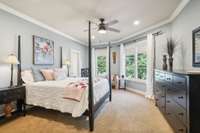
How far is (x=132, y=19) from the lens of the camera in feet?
14.9

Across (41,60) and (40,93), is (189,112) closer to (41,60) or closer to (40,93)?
(40,93)

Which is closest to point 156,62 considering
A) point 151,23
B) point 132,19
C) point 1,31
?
point 151,23

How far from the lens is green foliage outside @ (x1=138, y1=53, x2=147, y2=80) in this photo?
619 cm

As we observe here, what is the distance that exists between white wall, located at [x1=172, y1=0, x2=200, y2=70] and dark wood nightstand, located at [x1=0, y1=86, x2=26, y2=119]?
4043 millimetres

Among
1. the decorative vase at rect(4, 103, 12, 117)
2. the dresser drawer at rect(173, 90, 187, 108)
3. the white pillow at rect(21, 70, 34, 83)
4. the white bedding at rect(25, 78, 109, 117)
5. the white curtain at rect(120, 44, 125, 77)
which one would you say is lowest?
the decorative vase at rect(4, 103, 12, 117)

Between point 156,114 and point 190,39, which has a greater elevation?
point 190,39

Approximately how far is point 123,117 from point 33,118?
86.6 inches

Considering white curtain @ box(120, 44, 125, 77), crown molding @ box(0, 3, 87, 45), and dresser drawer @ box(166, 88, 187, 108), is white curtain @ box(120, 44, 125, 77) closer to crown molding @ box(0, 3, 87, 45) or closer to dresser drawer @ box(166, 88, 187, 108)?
crown molding @ box(0, 3, 87, 45)

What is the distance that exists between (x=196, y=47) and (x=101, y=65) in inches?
249

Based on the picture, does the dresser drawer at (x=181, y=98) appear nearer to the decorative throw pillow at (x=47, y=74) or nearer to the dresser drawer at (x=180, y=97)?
the dresser drawer at (x=180, y=97)

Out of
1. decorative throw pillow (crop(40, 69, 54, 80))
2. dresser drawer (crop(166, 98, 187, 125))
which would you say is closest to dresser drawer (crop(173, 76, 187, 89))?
dresser drawer (crop(166, 98, 187, 125))

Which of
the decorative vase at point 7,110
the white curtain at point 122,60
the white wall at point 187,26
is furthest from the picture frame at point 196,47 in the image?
the white curtain at point 122,60

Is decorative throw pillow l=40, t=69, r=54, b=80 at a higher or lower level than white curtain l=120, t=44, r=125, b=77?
lower

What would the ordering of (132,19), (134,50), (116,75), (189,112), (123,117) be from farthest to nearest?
(116,75) < (134,50) < (132,19) < (123,117) < (189,112)
